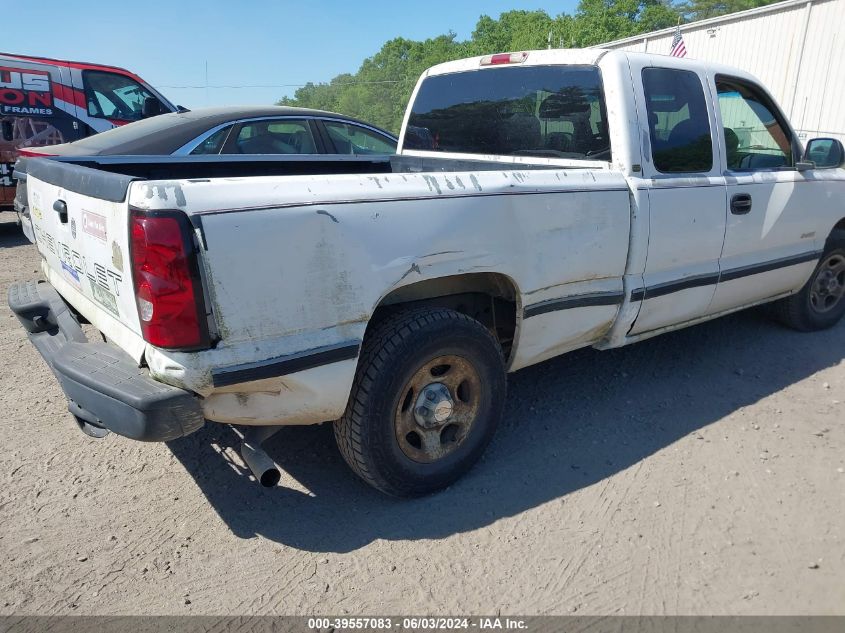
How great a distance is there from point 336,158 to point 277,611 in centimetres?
296

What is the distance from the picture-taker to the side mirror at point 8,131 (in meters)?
7.89

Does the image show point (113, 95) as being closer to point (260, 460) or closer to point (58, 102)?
point (58, 102)

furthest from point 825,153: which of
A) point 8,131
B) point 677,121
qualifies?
point 8,131

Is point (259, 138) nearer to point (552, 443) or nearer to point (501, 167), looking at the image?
point (501, 167)

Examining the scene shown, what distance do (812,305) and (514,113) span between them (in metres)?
2.96

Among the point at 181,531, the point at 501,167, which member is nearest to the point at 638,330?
the point at 501,167

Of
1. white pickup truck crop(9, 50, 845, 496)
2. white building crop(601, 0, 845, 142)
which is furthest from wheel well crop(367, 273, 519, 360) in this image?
white building crop(601, 0, 845, 142)

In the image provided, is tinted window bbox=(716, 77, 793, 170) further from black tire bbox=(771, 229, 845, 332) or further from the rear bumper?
the rear bumper

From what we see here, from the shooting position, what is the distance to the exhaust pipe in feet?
8.01

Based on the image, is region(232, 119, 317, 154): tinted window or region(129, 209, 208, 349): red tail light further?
region(232, 119, 317, 154): tinted window

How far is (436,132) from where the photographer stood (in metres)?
4.37

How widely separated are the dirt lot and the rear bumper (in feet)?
2.01

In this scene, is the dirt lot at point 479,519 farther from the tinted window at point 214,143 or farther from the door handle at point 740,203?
the tinted window at point 214,143

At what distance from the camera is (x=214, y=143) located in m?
5.90
